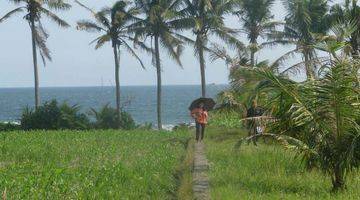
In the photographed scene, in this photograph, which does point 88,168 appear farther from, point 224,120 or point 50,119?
point 224,120

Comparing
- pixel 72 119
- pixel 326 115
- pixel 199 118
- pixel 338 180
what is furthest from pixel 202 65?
pixel 338 180

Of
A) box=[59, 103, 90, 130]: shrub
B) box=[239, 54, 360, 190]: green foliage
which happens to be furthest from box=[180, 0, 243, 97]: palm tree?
box=[239, 54, 360, 190]: green foliage

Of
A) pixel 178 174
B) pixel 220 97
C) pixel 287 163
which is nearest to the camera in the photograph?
pixel 178 174

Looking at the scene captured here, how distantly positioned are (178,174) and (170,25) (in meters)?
23.9

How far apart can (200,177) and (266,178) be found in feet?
4.69

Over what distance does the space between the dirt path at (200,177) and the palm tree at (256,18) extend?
25684 mm

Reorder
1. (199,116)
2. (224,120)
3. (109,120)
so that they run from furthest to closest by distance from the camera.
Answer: (224,120)
(109,120)
(199,116)

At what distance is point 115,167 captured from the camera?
12828mm

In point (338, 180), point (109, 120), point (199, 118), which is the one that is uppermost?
point (199, 118)

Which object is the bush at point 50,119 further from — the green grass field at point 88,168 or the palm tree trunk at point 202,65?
the green grass field at point 88,168

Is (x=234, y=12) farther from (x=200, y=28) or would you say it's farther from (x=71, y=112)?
(x=71, y=112)

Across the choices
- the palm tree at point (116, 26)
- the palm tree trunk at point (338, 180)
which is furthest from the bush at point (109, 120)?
the palm tree trunk at point (338, 180)

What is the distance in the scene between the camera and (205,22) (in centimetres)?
3759

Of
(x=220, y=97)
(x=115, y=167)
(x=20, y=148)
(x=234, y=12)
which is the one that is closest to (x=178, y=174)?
(x=115, y=167)
